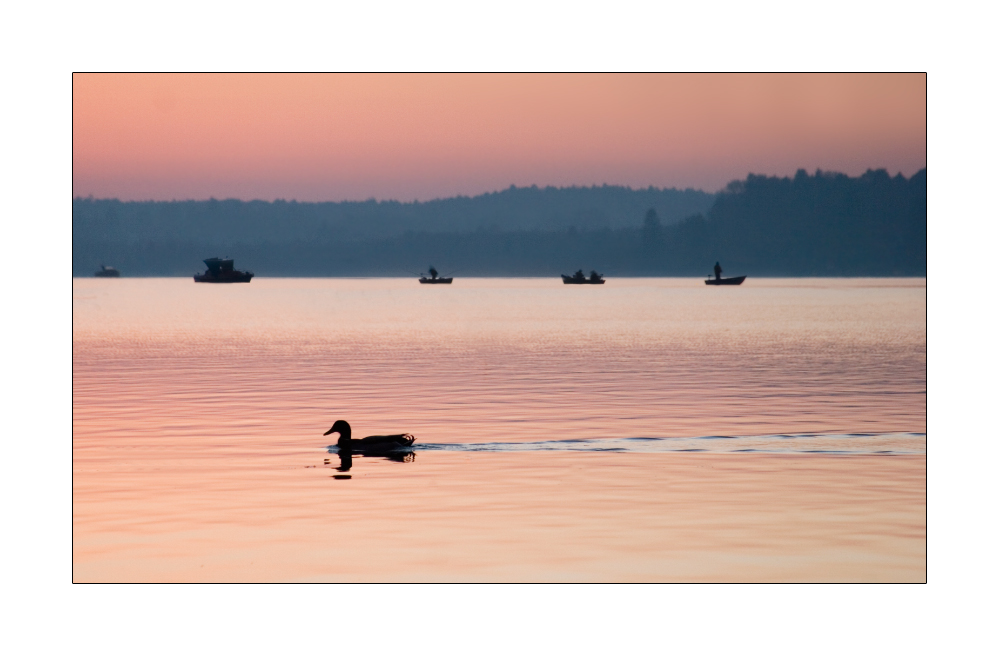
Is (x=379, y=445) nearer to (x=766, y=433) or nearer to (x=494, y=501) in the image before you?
(x=494, y=501)

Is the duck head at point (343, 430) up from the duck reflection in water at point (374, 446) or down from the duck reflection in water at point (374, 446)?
up

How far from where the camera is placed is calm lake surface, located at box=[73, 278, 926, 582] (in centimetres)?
2120

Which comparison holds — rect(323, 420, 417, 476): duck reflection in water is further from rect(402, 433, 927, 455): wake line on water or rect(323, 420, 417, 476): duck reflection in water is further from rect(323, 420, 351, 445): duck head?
rect(402, 433, 927, 455): wake line on water

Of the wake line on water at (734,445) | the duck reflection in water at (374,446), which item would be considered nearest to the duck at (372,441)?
the duck reflection in water at (374,446)

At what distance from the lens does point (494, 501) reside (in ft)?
82.1

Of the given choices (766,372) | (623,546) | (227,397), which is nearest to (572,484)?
(623,546)

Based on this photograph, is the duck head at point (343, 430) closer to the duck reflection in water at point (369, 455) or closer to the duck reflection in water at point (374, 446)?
the duck reflection in water at point (374, 446)

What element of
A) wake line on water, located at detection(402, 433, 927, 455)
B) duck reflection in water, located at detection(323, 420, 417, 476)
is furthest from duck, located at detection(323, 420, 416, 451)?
wake line on water, located at detection(402, 433, 927, 455)

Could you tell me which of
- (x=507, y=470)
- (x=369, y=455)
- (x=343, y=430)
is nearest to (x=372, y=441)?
(x=369, y=455)

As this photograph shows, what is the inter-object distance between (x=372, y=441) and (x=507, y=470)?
4.59 m

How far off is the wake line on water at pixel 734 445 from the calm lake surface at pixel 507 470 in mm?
119

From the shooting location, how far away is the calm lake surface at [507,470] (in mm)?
21203

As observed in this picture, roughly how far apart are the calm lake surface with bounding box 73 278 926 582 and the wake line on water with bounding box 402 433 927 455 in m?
0.12

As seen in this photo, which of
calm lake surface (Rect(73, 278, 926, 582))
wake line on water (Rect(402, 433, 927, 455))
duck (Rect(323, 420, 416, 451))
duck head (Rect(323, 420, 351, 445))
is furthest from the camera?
duck head (Rect(323, 420, 351, 445))
